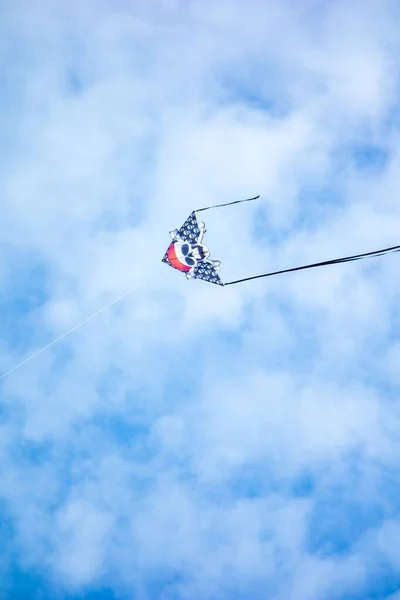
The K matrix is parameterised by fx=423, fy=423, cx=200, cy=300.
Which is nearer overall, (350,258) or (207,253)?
(350,258)

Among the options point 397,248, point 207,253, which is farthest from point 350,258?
point 207,253

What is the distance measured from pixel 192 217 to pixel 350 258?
13.0 meters

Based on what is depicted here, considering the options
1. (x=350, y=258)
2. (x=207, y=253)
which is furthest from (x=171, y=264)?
(x=350, y=258)

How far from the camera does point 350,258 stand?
809 centimetres

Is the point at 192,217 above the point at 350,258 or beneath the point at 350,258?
above

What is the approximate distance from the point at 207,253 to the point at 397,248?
12283 millimetres

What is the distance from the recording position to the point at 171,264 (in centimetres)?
2045

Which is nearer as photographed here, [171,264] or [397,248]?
[397,248]

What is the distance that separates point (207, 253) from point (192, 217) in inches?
75.9

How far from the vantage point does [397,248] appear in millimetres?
8219

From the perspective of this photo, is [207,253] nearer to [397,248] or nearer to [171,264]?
[171,264]

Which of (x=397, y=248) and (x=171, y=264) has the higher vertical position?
(x=171, y=264)

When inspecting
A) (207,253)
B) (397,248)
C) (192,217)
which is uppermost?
(192,217)

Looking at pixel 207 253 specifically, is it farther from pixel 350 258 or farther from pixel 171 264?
pixel 350 258
